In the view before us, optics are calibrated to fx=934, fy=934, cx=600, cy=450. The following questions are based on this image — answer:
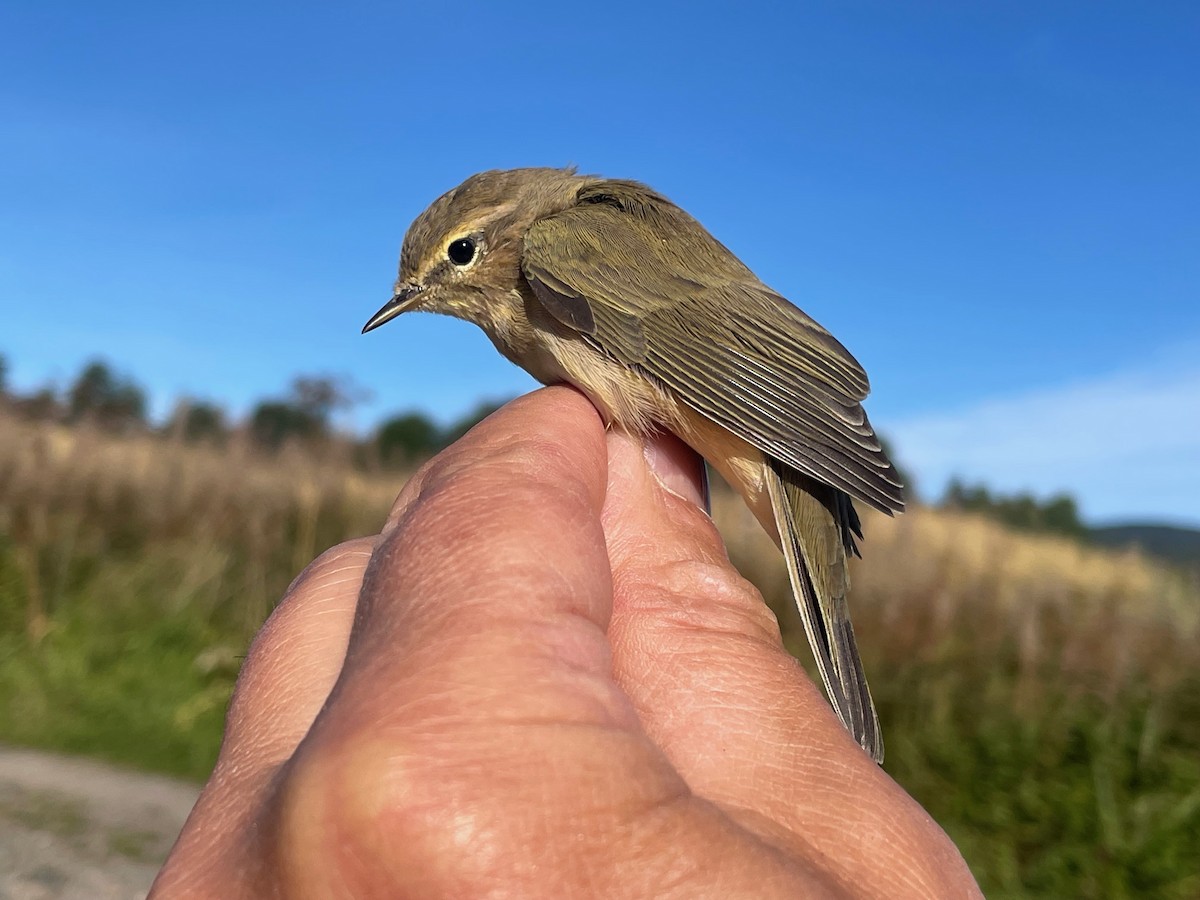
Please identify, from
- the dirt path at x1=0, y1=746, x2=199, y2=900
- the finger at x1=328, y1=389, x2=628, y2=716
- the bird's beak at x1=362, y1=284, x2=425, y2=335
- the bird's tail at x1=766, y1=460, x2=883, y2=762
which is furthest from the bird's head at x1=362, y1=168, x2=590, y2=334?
the dirt path at x1=0, y1=746, x2=199, y2=900

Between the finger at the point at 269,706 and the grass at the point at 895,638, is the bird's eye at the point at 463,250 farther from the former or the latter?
the grass at the point at 895,638

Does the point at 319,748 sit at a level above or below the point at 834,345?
below

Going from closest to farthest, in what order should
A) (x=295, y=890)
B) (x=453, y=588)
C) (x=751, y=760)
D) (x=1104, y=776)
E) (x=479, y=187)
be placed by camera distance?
(x=295, y=890), (x=453, y=588), (x=751, y=760), (x=479, y=187), (x=1104, y=776)

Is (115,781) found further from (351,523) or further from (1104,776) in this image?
(1104,776)

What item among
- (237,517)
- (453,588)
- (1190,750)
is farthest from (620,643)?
(237,517)

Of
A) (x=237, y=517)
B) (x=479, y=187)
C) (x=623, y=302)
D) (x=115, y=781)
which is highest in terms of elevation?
(x=479, y=187)

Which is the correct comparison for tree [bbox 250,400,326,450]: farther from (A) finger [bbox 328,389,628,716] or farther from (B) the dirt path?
(A) finger [bbox 328,389,628,716]
